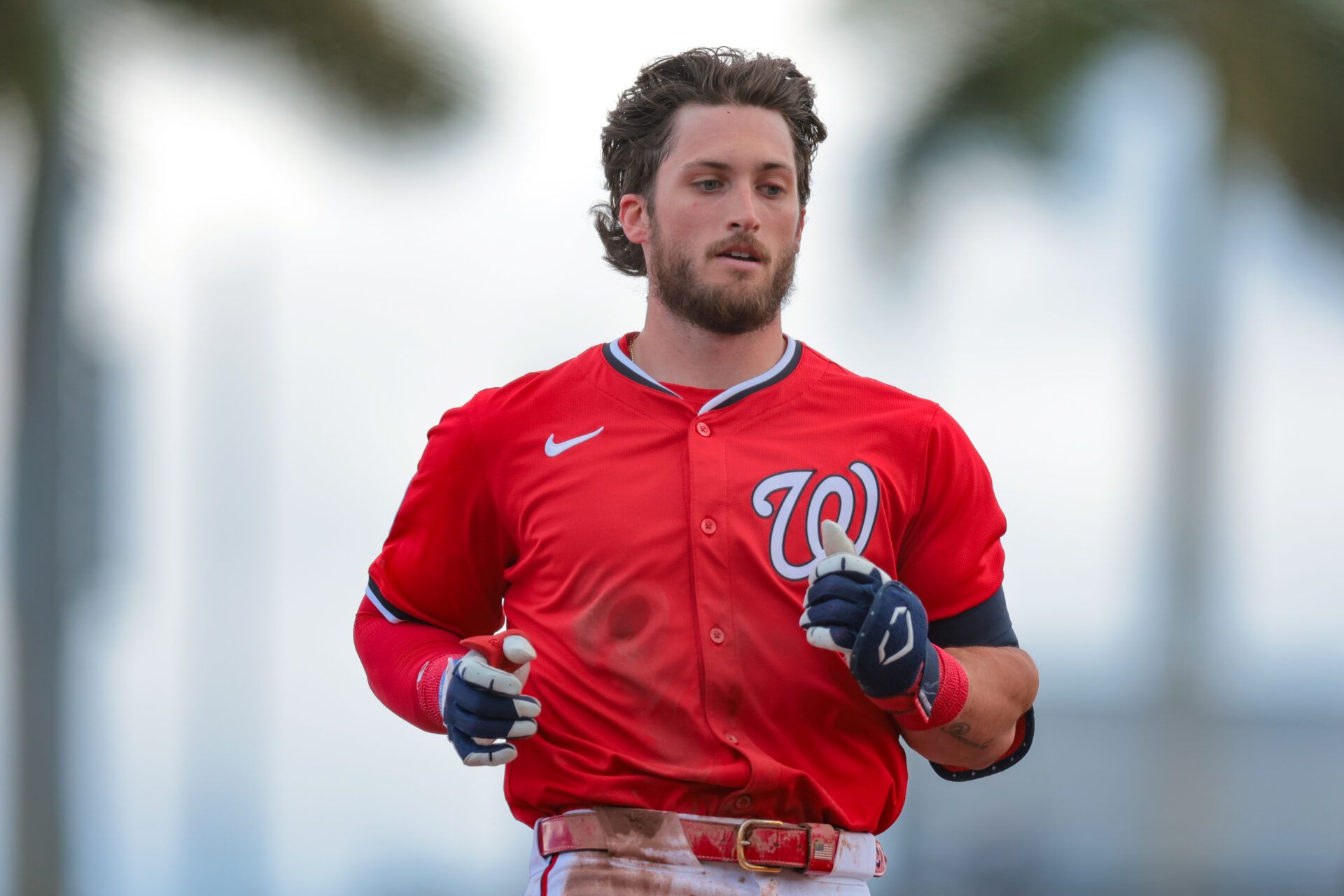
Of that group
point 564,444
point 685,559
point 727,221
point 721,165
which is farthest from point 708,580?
point 721,165

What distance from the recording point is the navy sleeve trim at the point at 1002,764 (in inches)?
83.4

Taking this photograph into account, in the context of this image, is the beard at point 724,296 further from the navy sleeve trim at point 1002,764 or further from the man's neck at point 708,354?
the navy sleeve trim at point 1002,764

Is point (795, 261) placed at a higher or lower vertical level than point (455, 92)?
lower

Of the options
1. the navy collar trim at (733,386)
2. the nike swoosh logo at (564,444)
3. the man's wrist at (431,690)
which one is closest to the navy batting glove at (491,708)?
the man's wrist at (431,690)

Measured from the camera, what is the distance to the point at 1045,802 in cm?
701

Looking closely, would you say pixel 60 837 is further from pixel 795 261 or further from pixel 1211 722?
pixel 1211 722

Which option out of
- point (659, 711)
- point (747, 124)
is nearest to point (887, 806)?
point (659, 711)

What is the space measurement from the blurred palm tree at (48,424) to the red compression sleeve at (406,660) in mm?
3560

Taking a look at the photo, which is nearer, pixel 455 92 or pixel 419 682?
pixel 419 682

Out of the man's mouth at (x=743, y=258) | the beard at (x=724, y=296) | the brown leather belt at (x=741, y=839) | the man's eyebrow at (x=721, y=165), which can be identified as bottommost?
the brown leather belt at (x=741, y=839)

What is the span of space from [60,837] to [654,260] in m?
4.32

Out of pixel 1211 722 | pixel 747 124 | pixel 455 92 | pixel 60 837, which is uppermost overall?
pixel 455 92

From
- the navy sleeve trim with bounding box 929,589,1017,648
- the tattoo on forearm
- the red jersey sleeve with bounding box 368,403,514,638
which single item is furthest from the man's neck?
the tattoo on forearm

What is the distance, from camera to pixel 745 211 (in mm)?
2137
